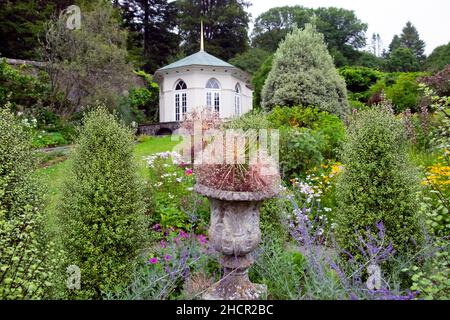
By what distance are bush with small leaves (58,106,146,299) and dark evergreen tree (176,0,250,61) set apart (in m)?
29.7

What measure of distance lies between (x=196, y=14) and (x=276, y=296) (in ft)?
110

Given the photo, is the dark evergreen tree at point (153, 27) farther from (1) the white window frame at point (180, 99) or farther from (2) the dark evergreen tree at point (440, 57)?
(2) the dark evergreen tree at point (440, 57)

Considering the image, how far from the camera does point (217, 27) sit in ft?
109

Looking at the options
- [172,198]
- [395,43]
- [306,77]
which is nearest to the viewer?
[172,198]

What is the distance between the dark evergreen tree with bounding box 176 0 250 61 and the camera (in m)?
31.9

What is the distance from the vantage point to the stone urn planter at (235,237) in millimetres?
2969

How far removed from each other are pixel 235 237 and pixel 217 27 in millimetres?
33042

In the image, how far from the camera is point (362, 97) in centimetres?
2008

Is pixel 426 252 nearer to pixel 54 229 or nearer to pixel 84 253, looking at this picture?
pixel 84 253

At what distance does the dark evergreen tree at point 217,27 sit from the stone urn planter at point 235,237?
1188 inches

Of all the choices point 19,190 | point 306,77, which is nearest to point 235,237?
point 19,190
